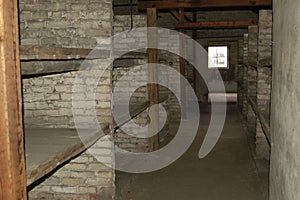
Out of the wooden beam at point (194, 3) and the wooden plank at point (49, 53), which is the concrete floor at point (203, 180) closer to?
the wooden plank at point (49, 53)

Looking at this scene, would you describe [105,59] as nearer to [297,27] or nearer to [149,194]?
[149,194]

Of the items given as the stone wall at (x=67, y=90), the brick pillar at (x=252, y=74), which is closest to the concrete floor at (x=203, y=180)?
the stone wall at (x=67, y=90)

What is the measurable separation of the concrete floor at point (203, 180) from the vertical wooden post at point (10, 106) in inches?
100

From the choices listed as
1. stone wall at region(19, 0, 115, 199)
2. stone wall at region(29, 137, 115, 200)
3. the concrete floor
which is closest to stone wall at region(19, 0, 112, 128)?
stone wall at region(19, 0, 115, 199)

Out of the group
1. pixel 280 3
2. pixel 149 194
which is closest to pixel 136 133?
pixel 149 194

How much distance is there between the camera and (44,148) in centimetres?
240

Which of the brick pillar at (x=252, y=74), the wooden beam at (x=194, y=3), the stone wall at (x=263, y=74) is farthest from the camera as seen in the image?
the brick pillar at (x=252, y=74)

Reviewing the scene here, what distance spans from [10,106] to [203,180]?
3.32 m

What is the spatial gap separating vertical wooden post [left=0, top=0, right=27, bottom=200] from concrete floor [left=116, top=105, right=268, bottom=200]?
2.55 meters

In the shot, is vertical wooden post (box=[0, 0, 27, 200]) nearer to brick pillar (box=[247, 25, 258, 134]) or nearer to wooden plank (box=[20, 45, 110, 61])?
wooden plank (box=[20, 45, 110, 61])

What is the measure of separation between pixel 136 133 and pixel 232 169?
5.09 ft

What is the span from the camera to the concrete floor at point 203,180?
384 cm

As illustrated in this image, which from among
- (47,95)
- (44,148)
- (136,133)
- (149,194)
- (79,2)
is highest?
(79,2)

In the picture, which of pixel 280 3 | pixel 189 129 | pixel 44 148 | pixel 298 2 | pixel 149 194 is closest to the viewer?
pixel 298 2
